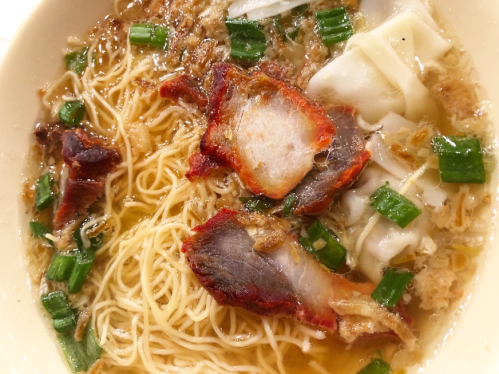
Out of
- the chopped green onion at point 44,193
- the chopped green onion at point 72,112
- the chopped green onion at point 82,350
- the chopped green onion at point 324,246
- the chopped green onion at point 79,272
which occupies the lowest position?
the chopped green onion at point 82,350

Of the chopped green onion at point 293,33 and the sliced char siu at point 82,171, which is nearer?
the sliced char siu at point 82,171

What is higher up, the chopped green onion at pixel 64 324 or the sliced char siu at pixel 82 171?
the sliced char siu at pixel 82 171

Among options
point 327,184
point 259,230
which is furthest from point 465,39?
point 259,230

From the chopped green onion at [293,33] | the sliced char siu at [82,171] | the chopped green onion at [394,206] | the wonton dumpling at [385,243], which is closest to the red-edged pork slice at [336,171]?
the chopped green onion at [394,206]

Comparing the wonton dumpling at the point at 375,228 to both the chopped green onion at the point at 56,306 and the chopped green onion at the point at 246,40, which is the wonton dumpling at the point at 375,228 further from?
the chopped green onion at the point at 56,306

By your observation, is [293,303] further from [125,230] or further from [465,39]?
[465,39]

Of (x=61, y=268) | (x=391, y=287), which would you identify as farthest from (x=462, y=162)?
(x=61, y=268)

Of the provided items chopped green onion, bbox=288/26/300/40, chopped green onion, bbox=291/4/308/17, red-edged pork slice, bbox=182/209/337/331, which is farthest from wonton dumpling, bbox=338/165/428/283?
chopped green onion, bbox=291/4/308/17
